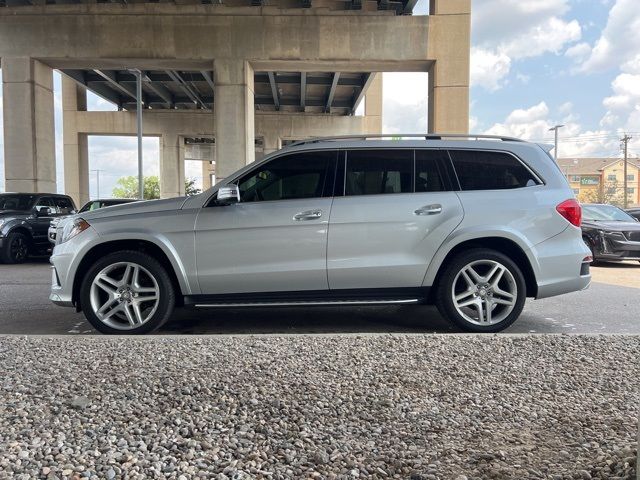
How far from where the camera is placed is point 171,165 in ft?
127

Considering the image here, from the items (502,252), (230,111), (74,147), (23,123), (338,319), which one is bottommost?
(338,319)

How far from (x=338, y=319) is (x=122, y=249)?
8.04 ft

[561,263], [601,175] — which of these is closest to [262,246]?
[561,263]

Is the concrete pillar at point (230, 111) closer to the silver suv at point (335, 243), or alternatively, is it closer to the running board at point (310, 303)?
the silver suv at point (335, 243)

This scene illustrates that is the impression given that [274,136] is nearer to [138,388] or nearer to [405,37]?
[405,37]

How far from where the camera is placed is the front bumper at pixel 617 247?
11.8 m

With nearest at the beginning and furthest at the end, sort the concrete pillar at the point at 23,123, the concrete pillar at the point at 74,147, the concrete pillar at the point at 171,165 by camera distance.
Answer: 1. the concrete pillar at the point at 23,123
2. the concrete pillar at the point at 74,147
3. the concrete pillar at the point at 171,165

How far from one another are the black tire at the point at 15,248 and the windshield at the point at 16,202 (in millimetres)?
731

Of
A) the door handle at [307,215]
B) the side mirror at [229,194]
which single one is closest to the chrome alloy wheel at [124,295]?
the side mirror at [229,194]

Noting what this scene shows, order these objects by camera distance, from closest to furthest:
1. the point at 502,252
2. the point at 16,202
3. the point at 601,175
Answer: the point at 502,252
the point at 16,202
the point at 601,175

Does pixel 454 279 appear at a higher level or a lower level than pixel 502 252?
lower

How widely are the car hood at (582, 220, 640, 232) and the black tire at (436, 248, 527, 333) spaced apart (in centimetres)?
825

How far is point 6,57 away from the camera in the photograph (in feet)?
60.4

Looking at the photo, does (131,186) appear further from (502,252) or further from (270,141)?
(502,252)
